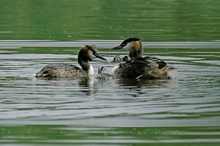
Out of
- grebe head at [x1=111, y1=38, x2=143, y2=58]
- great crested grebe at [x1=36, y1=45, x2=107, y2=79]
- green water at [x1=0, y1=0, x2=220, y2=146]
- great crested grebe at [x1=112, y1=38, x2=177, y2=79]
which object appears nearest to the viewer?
green water at [x1=0, y1=0, x2=220, y2=146]

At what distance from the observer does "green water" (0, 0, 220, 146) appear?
38.2ft

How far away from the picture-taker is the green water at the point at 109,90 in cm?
1164

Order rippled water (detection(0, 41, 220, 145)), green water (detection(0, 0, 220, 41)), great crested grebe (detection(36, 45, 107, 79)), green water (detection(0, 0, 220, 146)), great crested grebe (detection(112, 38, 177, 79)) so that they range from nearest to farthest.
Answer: rippled water (detection(0, 41, 220, 145)) < green water (detection(0, 0, 220, 146)) < great crested grebe (detection(112, 38, 177, 79)) < great crested grebe (detection(36, 45, 107, 79)) < green water (detection(0, 0, 220, 41))

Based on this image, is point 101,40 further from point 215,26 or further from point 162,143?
point 162,143

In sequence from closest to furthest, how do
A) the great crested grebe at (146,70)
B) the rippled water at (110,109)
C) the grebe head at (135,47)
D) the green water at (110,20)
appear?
the rippled water at (110,109) < the great crested grebe at (146,70) < the grebe head at (135,47) < the green water at (110,20)

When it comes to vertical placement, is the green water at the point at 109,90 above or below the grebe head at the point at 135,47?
below

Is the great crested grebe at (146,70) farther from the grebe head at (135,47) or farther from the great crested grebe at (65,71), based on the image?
the grebe head at (135,47)

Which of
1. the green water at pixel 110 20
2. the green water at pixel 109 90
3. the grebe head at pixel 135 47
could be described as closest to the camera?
the green water at pixel 109 90

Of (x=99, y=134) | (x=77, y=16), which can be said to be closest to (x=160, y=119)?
(x=99, y=134)

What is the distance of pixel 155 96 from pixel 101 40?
10029 millimetres

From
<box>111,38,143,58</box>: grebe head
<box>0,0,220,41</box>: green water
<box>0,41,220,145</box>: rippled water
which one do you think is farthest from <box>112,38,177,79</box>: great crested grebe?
<box>0,0,220,41</box>: green water

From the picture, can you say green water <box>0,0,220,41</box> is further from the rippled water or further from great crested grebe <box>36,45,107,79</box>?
the rippled water

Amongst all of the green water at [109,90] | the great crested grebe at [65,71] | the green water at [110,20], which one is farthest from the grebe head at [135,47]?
the green water at [110,20]

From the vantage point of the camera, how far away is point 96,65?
66.5ft
